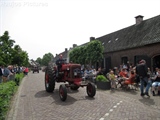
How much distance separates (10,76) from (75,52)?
65.9ft

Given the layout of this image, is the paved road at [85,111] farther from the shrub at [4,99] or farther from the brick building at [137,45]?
the brick building at [137,45]

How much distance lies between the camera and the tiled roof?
19.7 meters

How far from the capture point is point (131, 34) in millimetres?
24688

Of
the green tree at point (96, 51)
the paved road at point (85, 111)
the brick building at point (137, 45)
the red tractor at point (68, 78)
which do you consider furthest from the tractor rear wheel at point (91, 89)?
the green tree at point (96, 51)

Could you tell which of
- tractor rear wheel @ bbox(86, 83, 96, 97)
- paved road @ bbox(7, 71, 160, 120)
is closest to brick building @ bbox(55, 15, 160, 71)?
tractor rear wheel @ bbox(86, 83, 96, 97)

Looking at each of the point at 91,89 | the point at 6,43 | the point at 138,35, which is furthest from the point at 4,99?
the point at 6,43

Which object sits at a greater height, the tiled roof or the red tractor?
the tiled roof

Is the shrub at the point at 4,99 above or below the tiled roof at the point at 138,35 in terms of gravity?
below

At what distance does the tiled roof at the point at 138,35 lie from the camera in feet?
64.5

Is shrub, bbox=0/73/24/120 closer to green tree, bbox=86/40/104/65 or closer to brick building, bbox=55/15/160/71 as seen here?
brick building, bbox=55/15/160/71

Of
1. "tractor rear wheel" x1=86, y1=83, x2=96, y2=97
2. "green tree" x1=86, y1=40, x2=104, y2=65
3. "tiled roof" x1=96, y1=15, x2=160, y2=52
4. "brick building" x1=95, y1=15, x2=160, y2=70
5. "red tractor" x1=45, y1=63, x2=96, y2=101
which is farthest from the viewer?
"green tree" x1=86, y1=40, x2=104, y2=65

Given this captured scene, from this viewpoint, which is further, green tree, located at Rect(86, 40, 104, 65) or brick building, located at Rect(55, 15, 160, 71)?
green tree, located at Rect(86, 40, 104, 65)

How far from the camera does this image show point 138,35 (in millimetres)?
22578

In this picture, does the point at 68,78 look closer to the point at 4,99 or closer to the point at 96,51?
the point at 4,99
